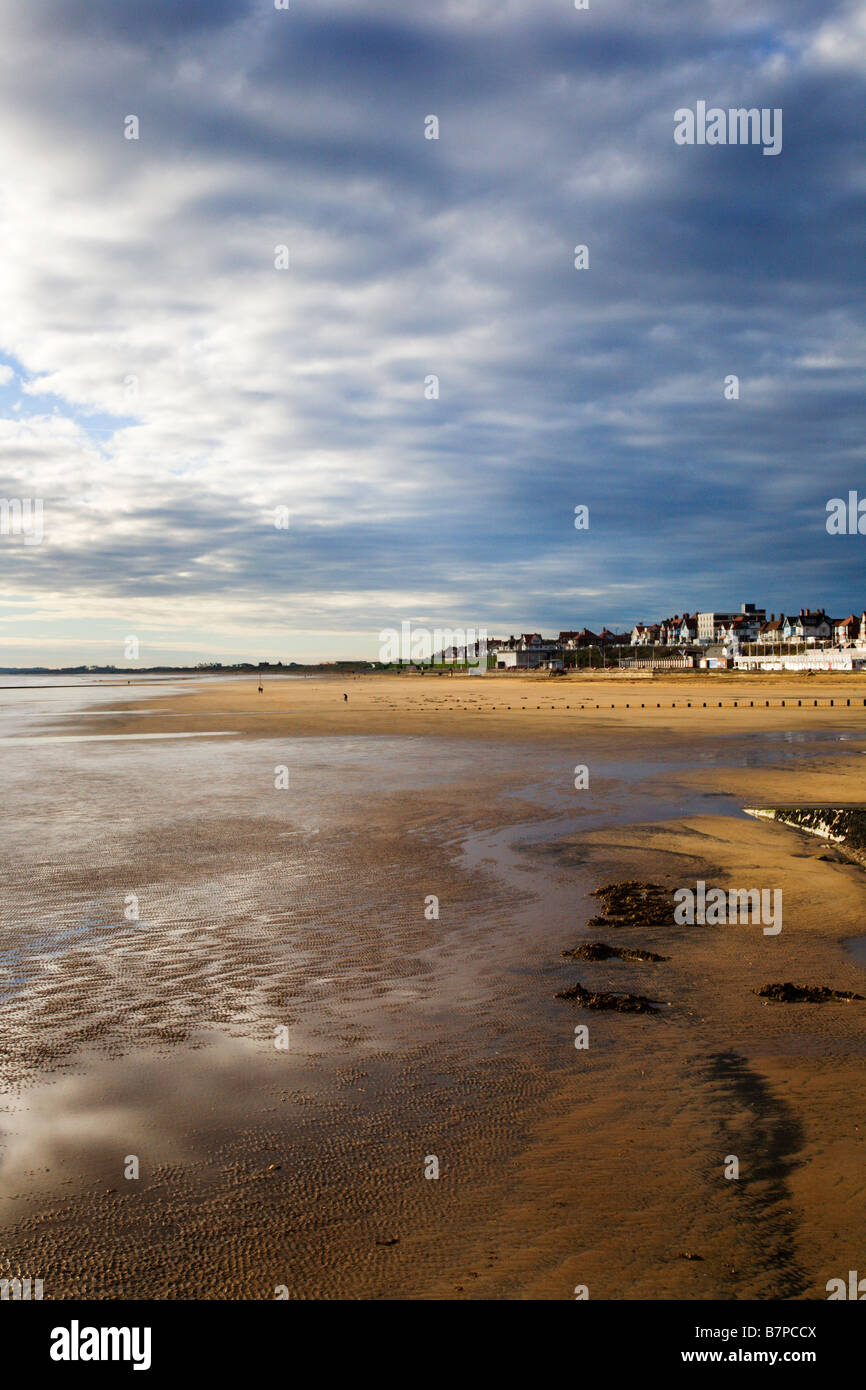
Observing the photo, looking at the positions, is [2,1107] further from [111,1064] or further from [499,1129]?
[499,1129]

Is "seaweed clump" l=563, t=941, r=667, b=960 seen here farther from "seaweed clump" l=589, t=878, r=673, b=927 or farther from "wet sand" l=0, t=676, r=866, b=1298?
"seaweed clump" l=589, t=878, r=673, b=927

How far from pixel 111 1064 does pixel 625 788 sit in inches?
670

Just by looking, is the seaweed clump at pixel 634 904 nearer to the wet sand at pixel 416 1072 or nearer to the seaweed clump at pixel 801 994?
the wet sand at pixel 416 1072

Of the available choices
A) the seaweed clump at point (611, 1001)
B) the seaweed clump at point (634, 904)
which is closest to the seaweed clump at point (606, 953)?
the seaweed clump at point (634, 904)

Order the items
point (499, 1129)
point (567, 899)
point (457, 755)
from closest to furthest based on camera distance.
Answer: point (499, 1129), point (567, 899), point (457, 755)

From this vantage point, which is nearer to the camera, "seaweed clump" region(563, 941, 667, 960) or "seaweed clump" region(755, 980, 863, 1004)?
"seaweed clump" region(755, 980, 863, 1004)

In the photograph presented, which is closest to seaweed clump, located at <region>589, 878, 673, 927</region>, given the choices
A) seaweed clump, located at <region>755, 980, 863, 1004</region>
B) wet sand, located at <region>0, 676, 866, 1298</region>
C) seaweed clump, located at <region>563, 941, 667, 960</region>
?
wet sand, located at <region>0, 676, 866, 1298</region>

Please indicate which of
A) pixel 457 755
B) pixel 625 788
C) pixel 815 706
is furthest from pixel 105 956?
pixel 815 706

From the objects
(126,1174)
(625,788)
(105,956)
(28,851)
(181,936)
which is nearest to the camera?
(126,1174)

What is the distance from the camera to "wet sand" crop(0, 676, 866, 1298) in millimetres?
4578

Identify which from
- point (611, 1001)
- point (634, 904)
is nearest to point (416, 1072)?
point (611, 1001)

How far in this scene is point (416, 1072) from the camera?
22.2ft

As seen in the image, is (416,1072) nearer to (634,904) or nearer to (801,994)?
(801,994)

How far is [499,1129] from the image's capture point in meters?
5.86
